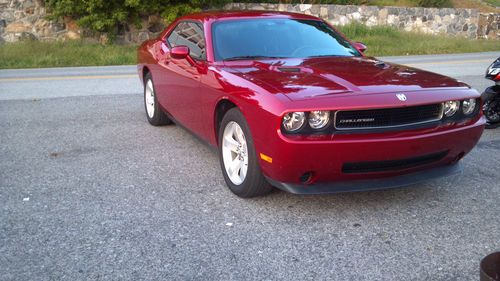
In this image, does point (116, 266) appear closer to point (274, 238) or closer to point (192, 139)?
point (274, 238)

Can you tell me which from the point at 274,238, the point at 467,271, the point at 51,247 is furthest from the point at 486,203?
the point at 51,247

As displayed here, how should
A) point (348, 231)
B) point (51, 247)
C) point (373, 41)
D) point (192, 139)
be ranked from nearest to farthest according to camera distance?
point (51, 247) → point (348, 231) → point (192, 139) → point (373, 41)

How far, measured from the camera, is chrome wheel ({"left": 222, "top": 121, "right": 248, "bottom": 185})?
4.33m

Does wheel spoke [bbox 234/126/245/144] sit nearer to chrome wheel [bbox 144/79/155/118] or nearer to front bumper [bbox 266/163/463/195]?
front bumper [bbox 266/163/463/195]

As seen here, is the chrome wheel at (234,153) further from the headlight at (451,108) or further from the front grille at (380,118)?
the headlight at (451,108)

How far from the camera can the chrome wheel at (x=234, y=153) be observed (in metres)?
4.33

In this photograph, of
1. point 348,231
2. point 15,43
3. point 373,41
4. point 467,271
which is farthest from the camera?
point 373,41

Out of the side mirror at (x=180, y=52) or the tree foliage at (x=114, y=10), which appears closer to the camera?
the side mirror at (x=180, y=52)

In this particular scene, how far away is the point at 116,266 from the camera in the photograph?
10.8ft

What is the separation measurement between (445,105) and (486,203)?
3.01 ft

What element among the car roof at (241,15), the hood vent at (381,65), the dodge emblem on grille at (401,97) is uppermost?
the car roof at (241,15)

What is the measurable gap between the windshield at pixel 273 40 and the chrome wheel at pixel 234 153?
0.88m

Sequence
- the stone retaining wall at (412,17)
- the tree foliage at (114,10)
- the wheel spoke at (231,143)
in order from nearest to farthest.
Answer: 1. the wheel spoke at (231,143)
2. the tree foliage at (114,10)
3. the stone retaining wall at (412,17)

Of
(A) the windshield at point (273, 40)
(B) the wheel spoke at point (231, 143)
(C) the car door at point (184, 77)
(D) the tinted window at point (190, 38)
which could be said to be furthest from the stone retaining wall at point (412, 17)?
(B) the wheel spoke at point (231, 143)
